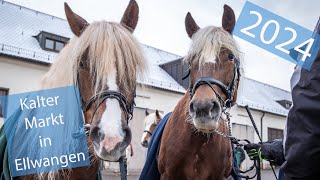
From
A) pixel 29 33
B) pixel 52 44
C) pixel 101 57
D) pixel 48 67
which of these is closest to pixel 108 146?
pixel 101 57

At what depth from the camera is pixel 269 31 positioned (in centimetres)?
245

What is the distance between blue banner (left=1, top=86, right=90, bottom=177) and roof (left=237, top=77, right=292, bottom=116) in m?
24.2

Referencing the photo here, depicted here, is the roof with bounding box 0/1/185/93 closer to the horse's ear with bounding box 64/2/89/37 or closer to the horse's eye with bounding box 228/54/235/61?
the horse's eye with bounding box 228/54/235/61

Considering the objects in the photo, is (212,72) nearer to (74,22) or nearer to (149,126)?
(74,22)

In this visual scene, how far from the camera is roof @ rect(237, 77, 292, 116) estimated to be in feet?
96.9

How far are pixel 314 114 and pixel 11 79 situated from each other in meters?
17.1

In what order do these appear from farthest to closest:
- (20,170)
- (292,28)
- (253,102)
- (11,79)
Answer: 1. (253,102)
2. (11,79)
3. (20,170)
4. (292,28)

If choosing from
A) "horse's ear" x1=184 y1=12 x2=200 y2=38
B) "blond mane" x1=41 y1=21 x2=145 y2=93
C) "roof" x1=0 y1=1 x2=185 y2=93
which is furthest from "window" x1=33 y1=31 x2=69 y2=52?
"blond mane" x1=41 y1=21 x2=145 y2=93

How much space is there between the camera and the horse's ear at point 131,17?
115 inches

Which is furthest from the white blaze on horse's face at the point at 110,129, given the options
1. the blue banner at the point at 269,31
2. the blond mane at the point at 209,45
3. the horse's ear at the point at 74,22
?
the blond mane at the point at 209,45

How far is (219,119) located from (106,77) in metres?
1.71

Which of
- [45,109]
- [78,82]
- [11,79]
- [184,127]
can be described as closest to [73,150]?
[45,109]

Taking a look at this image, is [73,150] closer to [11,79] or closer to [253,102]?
[11,79]

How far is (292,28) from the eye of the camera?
89.9 inches
